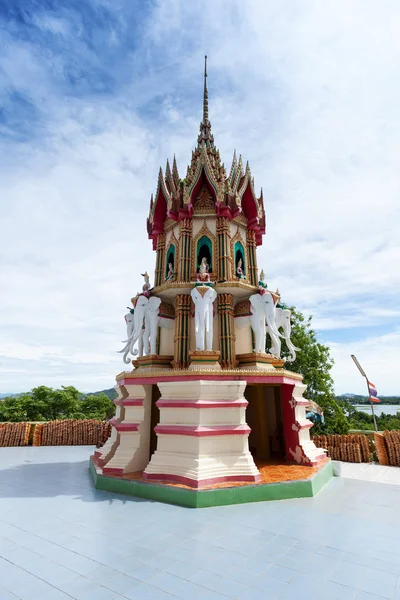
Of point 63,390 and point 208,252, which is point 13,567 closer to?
point 208,252

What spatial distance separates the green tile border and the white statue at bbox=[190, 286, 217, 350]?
167 inches

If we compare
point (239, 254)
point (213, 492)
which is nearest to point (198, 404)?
Answer: point (213, 492)

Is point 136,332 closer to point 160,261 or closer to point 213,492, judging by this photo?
point 160,261

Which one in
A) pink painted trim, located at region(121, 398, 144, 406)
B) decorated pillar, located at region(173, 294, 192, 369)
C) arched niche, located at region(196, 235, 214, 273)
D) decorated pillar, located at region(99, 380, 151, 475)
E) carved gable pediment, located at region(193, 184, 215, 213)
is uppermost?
carved gable pediment, located at region(193, 184, 215, 213)

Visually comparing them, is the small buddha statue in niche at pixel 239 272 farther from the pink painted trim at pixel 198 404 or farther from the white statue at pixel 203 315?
the pink painted trim at pixel 198 404

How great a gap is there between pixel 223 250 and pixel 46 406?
26.3 meters

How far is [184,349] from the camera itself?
12328 mm

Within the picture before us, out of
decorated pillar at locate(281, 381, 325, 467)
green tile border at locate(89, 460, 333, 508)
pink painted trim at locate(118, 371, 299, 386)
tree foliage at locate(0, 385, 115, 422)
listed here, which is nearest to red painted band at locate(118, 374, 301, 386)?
pink painted trim at locate(118, 371, 299, 386)

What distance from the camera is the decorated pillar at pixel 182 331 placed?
12.1m

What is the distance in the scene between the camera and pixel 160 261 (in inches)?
585

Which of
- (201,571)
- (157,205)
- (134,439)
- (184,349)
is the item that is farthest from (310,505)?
(157,205)

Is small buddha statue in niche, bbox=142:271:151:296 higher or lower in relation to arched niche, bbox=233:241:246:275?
lower

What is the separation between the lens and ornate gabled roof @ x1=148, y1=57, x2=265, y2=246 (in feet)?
45.3

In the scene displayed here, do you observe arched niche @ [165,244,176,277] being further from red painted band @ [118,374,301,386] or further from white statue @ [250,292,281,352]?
red painted band @ [118,374,301,386]
